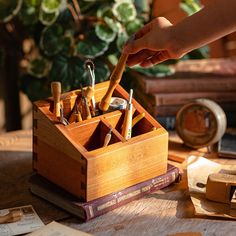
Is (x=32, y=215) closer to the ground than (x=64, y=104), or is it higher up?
closer to the ground

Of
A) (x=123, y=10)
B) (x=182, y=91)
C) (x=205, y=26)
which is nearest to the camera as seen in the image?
(x=205, y=26)

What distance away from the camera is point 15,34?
2.11 meters

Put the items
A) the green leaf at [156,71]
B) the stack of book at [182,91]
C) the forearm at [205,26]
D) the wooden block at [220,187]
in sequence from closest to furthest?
the forearm at [205,26] → the wooden block at [220,187] → the stack of book at [182,91] → the green leaf at [156,71]

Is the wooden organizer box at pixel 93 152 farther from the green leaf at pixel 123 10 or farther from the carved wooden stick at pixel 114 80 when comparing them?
the green leaf at pixel 123 10

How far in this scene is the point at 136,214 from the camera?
3.81 ft

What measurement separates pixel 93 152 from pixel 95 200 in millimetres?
99

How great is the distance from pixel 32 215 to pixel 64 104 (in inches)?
10.1

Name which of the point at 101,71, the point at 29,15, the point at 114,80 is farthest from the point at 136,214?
the point at 29,15

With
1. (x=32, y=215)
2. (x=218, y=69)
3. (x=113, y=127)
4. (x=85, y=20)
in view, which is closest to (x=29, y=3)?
(x=85, y=20)

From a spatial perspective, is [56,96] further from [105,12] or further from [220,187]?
[105,12]

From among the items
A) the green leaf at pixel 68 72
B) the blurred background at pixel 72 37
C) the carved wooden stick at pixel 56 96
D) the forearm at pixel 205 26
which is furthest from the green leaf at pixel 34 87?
the forearm at pixel 205 26

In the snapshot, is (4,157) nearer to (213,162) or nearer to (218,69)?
(213,162)

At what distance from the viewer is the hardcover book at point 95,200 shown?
44.4 inches

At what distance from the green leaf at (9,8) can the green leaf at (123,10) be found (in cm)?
33
